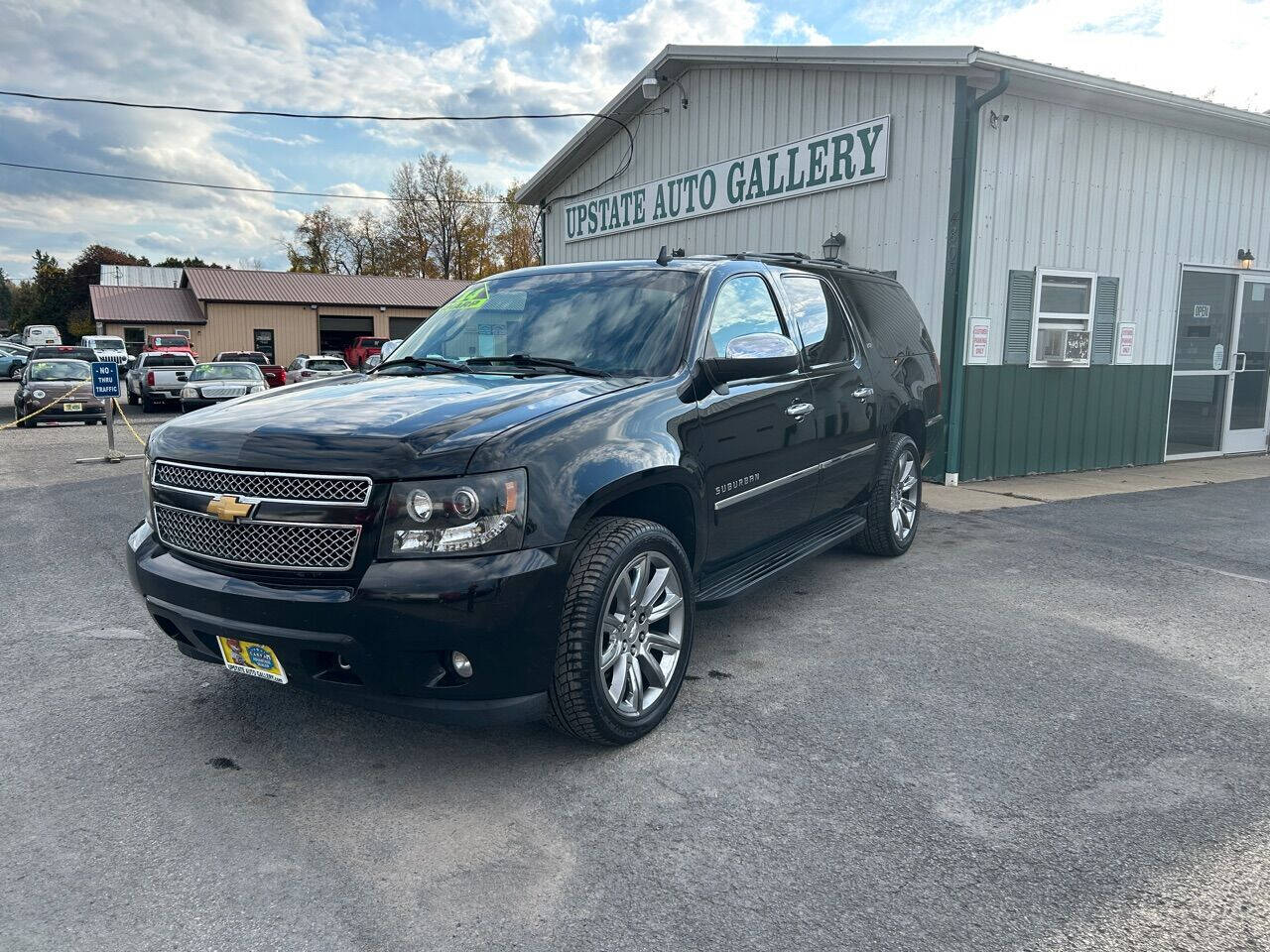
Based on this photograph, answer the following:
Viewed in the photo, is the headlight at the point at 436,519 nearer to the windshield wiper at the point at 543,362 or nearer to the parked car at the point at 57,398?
the windshield wiper at the point at 543,362

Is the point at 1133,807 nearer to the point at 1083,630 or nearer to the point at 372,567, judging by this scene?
the point at 1083,630

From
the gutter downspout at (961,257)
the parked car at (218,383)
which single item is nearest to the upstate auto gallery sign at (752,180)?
the gutter downspout at (961,257)

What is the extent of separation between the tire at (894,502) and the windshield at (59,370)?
17918mm

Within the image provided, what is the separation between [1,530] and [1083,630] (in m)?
7.96

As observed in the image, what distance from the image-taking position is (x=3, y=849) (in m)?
2.78

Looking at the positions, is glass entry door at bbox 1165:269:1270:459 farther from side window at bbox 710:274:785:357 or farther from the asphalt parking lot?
side window at bbox 710:274:785:357

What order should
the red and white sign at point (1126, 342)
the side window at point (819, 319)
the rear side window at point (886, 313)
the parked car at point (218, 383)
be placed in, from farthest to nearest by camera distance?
the parked car at point (218, 383), the red and white sign at point (1126, 342), the rear side window at point (886, 313), the side window at point (819, 319)

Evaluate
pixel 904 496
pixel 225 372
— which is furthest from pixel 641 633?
pixel 225 372

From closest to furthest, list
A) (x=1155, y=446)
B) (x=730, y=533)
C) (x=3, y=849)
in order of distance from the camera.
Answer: (x=3, y=849) → (x=730, y=533) → (x=1155, y=446)

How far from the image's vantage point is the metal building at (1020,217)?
937 centimetres

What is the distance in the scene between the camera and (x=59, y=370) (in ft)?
63.8

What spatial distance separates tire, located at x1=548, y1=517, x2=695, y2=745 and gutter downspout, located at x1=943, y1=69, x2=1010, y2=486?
6.60 meters

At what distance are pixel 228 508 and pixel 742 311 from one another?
2.57m

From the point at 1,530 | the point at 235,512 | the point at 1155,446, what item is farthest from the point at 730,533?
the point at 1155,446
